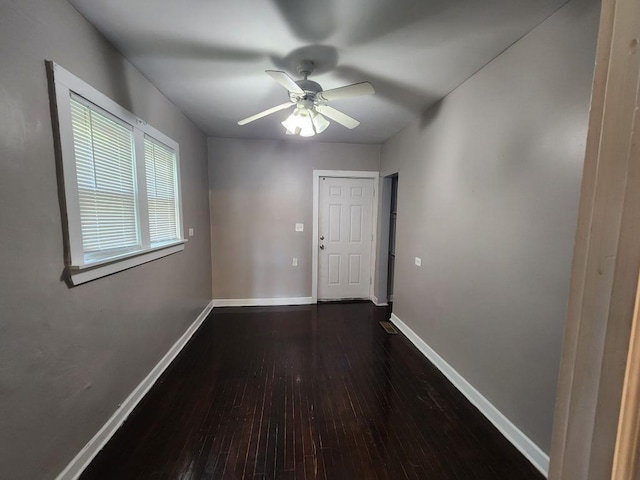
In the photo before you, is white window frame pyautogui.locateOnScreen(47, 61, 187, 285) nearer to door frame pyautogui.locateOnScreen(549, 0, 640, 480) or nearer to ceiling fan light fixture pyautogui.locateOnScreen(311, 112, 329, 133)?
ceiling fan light fixture pyautogui.locateOnScreen(311, 112, 329, 133)

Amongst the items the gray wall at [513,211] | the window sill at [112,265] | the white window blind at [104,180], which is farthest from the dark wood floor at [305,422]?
the white window blind at [104,180]

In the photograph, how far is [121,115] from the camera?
68.4 inches

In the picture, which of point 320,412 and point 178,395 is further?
point 178,395

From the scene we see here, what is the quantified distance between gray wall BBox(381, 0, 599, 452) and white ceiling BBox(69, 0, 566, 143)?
0.22 m

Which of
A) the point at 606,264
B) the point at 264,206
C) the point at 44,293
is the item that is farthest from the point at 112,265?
the point at 264,206

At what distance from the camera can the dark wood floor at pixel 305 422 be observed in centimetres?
145

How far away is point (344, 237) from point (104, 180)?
2.96 metres

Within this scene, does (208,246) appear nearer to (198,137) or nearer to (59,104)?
(198,137)

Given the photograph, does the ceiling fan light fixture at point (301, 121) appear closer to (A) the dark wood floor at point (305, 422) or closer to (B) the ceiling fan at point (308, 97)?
(B) the ceiling fan at point (308, 97)

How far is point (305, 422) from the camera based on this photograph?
175cm

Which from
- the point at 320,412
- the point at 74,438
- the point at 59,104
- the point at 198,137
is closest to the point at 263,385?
the point at 320,412

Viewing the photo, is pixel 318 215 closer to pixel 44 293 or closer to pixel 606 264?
pixel 44 293

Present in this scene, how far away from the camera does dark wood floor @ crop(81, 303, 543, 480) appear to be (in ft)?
4.74

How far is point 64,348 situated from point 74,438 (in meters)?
0.50
